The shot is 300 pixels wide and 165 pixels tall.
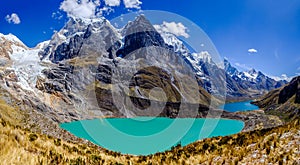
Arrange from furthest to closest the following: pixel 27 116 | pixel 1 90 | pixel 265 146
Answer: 1. pixel 1 90
2. pixel 27 116
3. pixel 265 146

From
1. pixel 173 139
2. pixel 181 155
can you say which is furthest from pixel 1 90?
pixel 181 155

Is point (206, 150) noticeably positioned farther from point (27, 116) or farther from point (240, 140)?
point (27, 116)

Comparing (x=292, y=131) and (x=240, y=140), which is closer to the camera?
(x=292, y=131)

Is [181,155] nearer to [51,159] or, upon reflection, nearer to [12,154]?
[51,159]

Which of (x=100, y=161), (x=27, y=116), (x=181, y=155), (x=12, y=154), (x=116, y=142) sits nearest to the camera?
(x=12, y=154)

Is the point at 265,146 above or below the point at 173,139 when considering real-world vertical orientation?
below

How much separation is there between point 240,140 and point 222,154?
2076 millimetres

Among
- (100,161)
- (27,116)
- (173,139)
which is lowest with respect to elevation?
(100,161)

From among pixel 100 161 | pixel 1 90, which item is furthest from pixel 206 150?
pixel 1 90

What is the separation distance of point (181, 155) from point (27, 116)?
165 m

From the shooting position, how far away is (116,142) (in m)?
131

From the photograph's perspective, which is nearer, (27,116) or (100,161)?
(100,161)

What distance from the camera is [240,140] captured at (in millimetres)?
13312

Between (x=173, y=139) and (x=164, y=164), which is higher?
(x=173, y=139)
